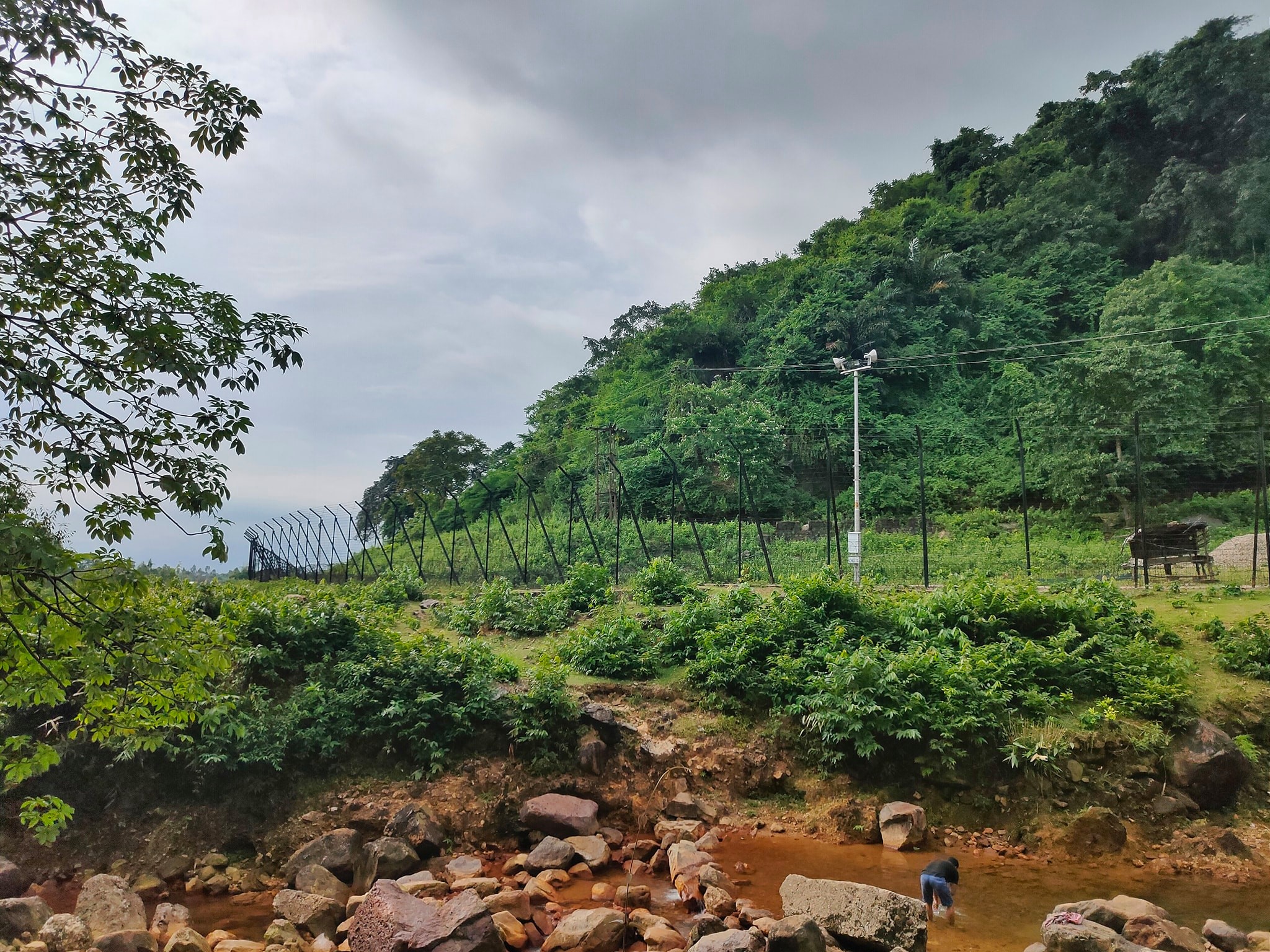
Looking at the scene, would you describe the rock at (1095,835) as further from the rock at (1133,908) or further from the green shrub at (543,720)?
the green shrub at (543,720)

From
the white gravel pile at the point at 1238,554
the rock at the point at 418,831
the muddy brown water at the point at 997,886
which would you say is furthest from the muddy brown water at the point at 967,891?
the white gravel pile at the point at 1238,554

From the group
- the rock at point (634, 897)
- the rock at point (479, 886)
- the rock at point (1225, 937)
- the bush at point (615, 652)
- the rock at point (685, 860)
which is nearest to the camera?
the rock at point (1225, 937)

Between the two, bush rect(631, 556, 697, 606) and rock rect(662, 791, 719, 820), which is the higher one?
bush rect(631, 556, 697, 606)

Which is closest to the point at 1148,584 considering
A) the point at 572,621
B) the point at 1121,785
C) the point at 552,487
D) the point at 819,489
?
the point at 1121,785

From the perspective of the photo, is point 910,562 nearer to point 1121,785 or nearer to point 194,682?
point 1121,785

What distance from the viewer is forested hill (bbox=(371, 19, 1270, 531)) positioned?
92.6 feet

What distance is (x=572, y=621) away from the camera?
48.6ft

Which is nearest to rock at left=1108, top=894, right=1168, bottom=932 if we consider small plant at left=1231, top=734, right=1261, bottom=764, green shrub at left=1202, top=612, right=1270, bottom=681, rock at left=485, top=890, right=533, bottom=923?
small plant at left=1231, top=734, right=1261, bottom=764

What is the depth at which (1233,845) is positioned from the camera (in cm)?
825

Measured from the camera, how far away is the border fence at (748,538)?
16.2 metres

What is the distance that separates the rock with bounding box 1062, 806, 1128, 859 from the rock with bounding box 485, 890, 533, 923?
19.6 ft

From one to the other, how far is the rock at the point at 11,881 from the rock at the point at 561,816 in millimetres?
5305

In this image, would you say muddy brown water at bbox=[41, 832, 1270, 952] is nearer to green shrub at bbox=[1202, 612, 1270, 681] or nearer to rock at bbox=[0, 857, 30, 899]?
rock at bbox=[0, 857, 30, 899]

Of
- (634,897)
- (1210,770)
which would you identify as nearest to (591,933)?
(634,897)
